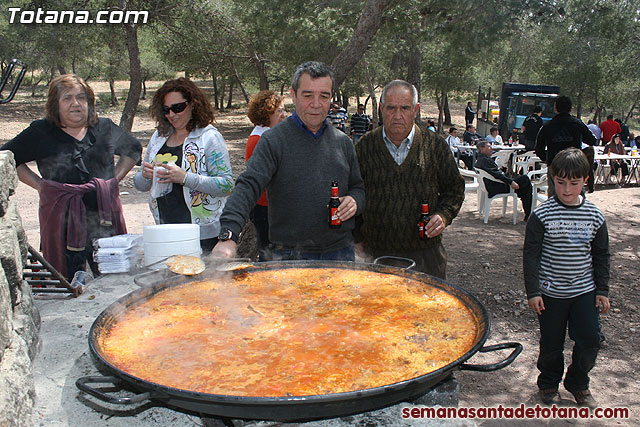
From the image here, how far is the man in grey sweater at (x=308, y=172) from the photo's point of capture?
2.84m

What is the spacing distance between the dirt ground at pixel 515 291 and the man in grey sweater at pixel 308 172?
5.85 ft

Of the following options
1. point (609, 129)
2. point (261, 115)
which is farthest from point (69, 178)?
point (609, 129)

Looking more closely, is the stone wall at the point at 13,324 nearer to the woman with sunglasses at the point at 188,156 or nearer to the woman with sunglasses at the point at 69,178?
the woman with sunglasses at the point at 69,178

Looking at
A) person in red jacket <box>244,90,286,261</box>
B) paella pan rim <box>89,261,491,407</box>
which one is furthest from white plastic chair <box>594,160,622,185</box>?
paella pan rim <box>89,261,491,407</box>

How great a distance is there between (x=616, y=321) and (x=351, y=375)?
432cm

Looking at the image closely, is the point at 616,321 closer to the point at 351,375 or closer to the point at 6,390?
the point at 351,375

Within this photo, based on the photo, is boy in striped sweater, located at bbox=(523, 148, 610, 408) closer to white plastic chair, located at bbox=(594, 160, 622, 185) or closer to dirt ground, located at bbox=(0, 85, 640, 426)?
dirt ground, located at bbox=(0, 85, 640, 426)

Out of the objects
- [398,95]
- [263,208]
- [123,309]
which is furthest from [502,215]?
[123,309]

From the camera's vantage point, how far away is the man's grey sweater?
2.91 meters

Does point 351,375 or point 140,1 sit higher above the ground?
point 140,1

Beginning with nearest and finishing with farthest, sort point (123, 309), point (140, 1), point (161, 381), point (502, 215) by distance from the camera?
point (161, 381) → point (123, 309) → point (502, 215) → point (140, 1)

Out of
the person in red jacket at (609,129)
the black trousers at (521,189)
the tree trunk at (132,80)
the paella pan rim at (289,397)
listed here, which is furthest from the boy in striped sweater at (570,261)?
the person in red jacket at (609,129)

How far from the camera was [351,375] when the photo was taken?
176 centimetres

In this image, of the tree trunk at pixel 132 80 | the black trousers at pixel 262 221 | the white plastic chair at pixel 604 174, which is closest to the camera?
the black trousers at pixel 262 221
